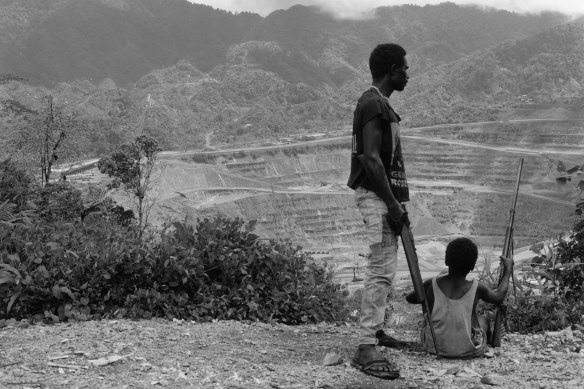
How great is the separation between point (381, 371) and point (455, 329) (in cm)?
62

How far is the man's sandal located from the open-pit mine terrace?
27.7 meters

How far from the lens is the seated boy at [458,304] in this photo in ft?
10.8

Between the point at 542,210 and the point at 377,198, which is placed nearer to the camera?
the point at 377,198

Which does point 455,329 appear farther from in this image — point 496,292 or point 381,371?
point 381,371

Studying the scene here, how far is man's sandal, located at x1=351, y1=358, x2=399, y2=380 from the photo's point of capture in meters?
2.88

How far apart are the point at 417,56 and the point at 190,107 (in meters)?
77.9

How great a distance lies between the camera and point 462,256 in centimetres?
335

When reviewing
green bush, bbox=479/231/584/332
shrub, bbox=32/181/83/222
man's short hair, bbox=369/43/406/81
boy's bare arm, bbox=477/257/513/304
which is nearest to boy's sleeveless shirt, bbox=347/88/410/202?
man's short hair, bbox=369/43/406/81

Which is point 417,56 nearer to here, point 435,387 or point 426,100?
point 426,100

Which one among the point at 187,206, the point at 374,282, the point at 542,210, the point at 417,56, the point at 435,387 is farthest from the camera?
the point at 417,56

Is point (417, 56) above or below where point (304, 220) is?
above

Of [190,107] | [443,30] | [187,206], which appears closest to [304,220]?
[187,206]

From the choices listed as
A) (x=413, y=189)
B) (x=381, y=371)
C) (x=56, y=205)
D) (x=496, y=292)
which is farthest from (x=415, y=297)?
(x=413, y=189)

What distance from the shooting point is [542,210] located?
4831cm
